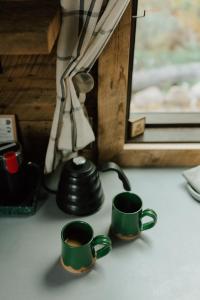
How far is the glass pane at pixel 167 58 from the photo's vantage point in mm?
1027

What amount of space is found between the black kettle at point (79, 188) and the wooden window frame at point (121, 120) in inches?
6.0

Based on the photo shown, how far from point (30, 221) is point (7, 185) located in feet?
0.42

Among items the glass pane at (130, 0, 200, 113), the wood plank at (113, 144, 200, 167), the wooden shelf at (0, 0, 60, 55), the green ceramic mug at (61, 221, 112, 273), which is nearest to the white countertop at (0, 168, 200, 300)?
the green ceramic mug at (61, 221, 112, 273)

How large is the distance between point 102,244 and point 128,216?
103mm

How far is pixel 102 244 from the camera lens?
795 millimetres

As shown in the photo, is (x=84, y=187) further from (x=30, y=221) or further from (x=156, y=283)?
(x=156, y=283)

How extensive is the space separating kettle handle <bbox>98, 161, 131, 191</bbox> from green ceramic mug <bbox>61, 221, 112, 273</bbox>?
20cm

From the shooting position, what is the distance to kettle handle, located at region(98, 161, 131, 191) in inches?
38.0

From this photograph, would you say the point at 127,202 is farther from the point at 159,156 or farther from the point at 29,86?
the point at 29,86

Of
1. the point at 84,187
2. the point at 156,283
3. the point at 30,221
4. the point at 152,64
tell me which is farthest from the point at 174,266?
the point at 152,64

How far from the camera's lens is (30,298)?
0.76 meters

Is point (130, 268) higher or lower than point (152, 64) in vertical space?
lower

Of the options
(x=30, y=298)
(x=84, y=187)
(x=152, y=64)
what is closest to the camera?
(x=30, y=298)

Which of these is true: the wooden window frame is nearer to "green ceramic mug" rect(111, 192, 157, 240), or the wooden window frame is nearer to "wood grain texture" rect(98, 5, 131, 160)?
"wood grain texture" rect(98, 5, 131, 160)
